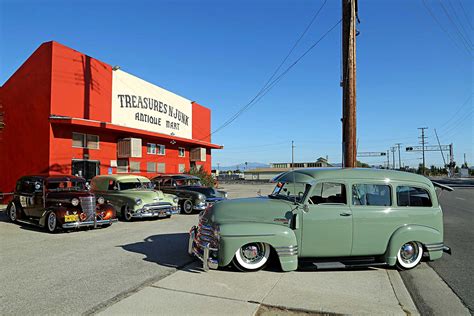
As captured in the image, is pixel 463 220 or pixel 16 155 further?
pixel 16 155

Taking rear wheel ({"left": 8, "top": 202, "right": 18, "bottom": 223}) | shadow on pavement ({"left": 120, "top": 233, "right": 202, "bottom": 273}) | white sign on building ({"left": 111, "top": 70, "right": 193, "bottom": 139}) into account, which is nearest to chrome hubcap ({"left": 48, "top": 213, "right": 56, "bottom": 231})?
rear wheel ({"left": 8, "top": 202, "right": 18, "bottom": 223})

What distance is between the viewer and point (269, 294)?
4.92 metres

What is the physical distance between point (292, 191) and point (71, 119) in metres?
13.8

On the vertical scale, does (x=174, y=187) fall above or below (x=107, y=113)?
below

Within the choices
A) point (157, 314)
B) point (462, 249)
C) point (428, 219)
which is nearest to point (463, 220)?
point (462, 249)

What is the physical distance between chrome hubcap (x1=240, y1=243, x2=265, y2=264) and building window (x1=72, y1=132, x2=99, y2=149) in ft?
49.2

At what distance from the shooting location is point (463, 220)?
1266 centimetres

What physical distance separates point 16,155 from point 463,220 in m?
20.2

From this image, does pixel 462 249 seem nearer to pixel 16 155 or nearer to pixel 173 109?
pixel 16 155

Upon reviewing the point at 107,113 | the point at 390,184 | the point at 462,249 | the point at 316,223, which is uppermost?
the point at 107,113

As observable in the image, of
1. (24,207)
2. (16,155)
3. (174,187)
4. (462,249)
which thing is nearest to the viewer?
(462,249)

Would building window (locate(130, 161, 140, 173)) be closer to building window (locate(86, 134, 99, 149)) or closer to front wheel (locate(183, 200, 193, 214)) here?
building window (locate(86, 134, 99, 149))

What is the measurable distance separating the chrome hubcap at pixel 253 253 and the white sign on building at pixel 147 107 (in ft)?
57.6

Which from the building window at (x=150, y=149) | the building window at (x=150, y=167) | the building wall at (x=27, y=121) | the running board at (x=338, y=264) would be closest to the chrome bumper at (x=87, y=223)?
the running board at (x=338, y=264)
